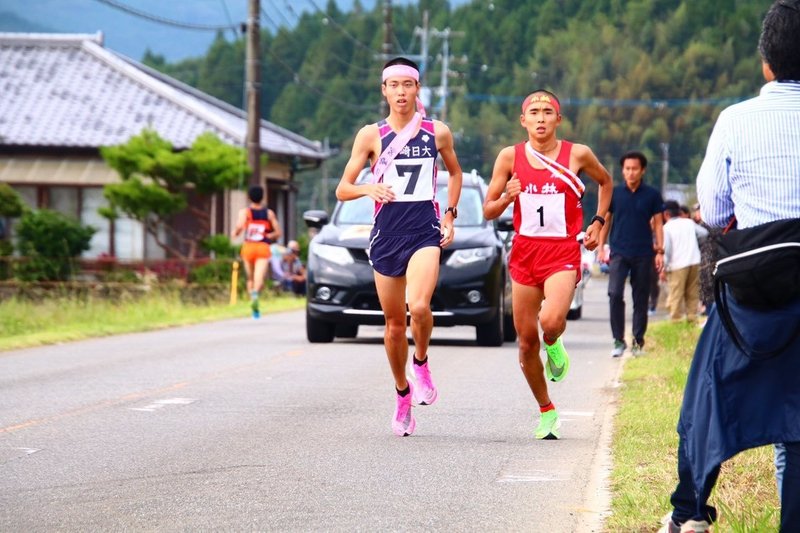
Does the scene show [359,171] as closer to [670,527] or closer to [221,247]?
[670,527]

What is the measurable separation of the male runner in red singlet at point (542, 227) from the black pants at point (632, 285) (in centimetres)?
613

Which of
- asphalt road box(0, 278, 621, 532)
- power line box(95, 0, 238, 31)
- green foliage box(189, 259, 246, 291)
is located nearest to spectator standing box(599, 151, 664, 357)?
asphalt road box(0, 278, 621, 532)

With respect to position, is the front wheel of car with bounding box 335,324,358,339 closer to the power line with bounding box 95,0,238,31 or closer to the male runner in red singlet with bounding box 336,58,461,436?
the male runner in red singlet with bounding box 336,58,461,436

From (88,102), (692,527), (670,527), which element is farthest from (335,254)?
(88,102)

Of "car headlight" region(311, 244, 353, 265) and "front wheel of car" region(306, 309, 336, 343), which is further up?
"car headlight" region(311, 244, 353, 265)

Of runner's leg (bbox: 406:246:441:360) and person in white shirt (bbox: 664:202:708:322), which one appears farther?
person in white shirt (bbox: 664:202:708:322)

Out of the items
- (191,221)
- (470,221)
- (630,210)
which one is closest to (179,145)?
(191,221)

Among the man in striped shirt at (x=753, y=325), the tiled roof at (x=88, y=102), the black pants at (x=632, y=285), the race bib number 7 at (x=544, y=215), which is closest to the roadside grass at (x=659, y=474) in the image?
the man in striped shirt at (x=753, y=325)

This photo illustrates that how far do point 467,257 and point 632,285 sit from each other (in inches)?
83.7

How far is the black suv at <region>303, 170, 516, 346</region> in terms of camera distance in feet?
55.6

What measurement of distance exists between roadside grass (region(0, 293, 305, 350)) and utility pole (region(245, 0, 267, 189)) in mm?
4379

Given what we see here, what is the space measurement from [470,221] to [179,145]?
74.2ft

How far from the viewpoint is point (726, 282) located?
17.2 ft

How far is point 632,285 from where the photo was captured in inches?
618
